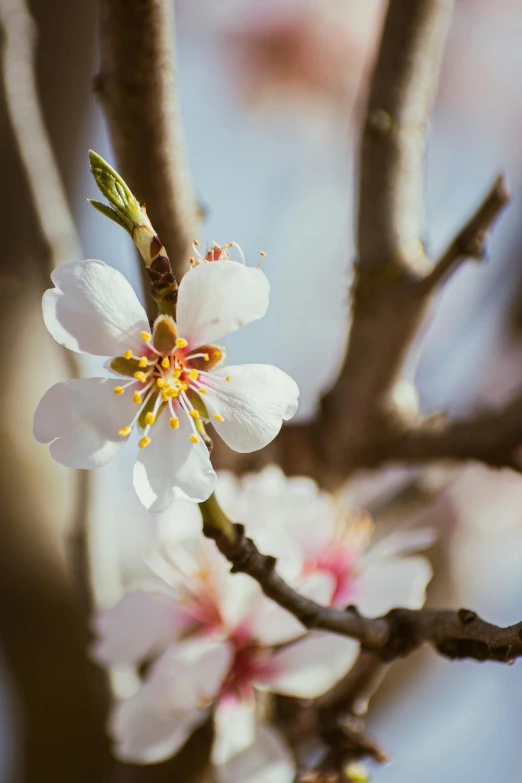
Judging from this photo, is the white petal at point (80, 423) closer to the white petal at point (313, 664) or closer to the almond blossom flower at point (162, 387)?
the almond blossom flower at point (162, 387)

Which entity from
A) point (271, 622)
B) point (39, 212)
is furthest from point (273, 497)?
point (39, 212)

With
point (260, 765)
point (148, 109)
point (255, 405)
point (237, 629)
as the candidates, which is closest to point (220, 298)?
point (255, 405)

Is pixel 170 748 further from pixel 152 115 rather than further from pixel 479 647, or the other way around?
pixel 152 115

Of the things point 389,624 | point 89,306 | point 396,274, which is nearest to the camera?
point 89,306

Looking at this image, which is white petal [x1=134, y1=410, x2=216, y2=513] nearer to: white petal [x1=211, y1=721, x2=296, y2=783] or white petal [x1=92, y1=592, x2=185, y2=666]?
white petal [x1=92, y1=592, x2=185, y2=666]

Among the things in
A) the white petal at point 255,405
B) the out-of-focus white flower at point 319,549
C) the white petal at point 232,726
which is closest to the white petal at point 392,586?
the out-of-focus white flower at point 319,549

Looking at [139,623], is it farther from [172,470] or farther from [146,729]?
[172,470]
